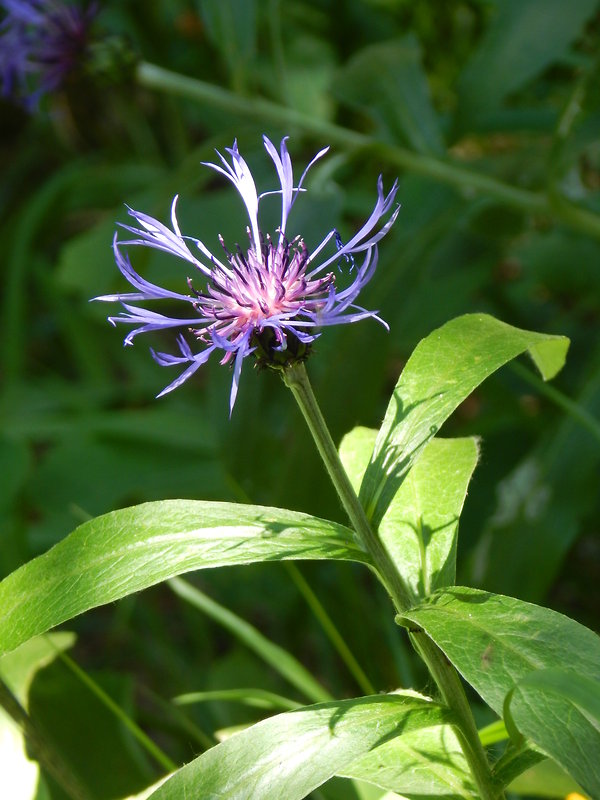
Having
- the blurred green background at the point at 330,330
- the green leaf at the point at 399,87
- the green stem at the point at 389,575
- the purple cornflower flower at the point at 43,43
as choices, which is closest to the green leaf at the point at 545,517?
the blurred green background at the point at 330,330

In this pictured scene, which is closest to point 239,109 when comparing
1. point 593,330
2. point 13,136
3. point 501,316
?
point 501,316

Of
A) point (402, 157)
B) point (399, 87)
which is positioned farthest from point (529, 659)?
point (399, 87)

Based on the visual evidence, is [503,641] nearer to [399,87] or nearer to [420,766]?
[420,766]

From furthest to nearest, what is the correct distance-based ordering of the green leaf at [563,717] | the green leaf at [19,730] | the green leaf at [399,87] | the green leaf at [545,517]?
the green leaf at [399,87] → the green leaf at [545,517] → the green leaf at [19,730] → the green leaf at [563,717]

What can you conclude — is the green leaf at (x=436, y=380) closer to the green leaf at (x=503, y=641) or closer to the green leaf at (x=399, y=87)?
the green leaf at (x=503, y=641)

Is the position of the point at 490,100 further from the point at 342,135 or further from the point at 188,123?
the point at 188,123
